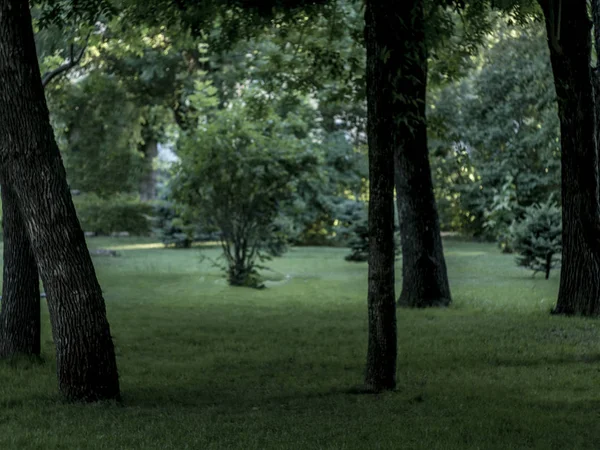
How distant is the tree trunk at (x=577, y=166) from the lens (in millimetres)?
12742

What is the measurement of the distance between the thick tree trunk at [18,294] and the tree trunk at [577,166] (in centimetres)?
743

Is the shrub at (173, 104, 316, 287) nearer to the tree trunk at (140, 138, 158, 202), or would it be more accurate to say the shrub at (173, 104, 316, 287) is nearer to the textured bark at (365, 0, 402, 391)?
the textured bark at (365, 0, 402, 391)

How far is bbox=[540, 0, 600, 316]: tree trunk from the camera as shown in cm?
1274

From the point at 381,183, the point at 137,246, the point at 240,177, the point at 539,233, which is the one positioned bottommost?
the point at 137,246

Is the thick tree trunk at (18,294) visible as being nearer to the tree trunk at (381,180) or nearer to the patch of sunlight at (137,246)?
the tree trunk at (381,180)

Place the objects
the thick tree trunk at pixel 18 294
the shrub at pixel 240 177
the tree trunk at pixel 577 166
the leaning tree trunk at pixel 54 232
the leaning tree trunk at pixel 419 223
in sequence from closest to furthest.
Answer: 1. the leaning tree trunk at pixel 54 232
2. the thick tree trunk at pixel 18 294
3. the tree trunk at pixel 577 166
4. the leaning tree trunk at pixel 419 223
5. the shrub at pixel 240 177

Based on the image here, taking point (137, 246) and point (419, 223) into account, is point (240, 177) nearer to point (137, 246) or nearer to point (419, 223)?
point (419, 223)

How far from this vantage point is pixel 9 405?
26.3 feet

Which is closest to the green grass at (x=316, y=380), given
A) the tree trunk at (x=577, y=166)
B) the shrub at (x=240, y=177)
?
the tree trunk at (x=577, y=166)

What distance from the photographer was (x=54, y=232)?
7883 mm

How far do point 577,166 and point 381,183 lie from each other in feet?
20.0

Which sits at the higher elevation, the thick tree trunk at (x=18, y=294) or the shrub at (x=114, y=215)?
the shrub at (x=114, y=215)

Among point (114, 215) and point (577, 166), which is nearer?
point (577, 166)

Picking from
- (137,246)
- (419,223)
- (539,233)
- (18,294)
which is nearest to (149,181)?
(137,246)
